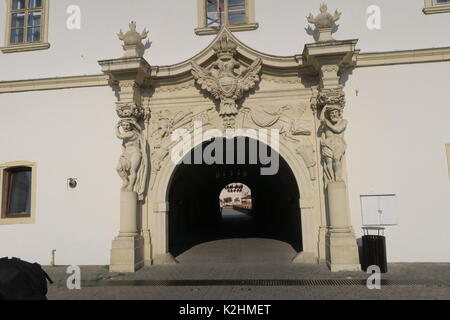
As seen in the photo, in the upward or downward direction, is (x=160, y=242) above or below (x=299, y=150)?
below

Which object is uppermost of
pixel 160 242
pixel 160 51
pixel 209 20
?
pixel 209 20

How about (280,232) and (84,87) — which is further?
(280,232)

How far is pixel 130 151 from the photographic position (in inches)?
330

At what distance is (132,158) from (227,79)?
2.79 m

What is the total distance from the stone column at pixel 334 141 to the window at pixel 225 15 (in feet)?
6.19

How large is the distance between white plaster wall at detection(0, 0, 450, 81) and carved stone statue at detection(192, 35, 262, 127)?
861 millimetres

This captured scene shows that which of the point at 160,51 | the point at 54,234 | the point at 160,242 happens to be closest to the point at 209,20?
the point at 160,51

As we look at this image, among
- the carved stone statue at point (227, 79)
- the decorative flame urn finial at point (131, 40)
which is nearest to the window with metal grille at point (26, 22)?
the decorative flame urn finial at point (131, 40)

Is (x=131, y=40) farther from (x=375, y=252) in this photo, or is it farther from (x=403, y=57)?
(x=375, y=252)

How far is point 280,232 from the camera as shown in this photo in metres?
14.9

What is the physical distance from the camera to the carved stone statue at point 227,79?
27.9ft

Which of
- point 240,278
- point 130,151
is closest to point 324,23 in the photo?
point 130,151
